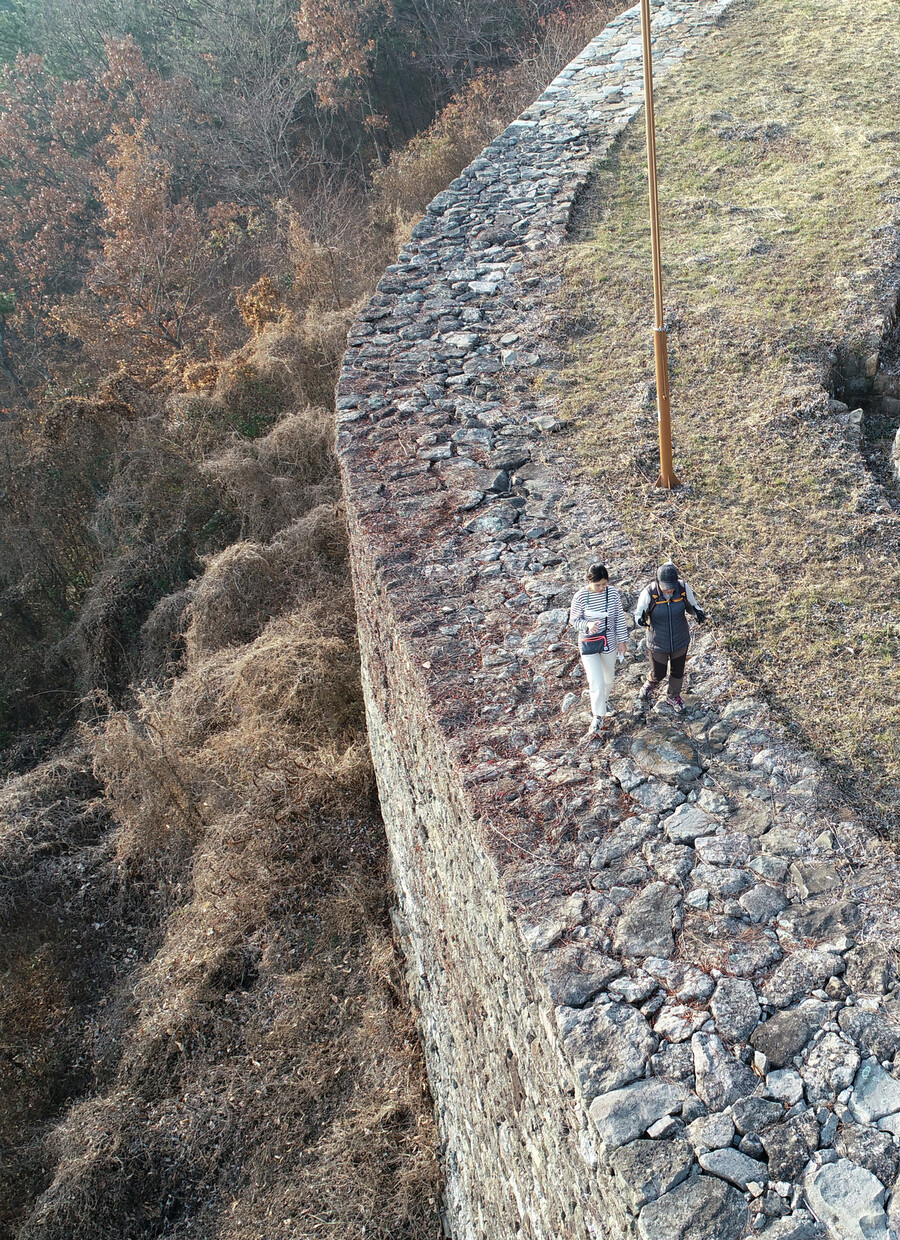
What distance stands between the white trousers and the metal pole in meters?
2.25

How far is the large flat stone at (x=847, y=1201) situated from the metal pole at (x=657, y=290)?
4291 mm

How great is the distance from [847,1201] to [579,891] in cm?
144

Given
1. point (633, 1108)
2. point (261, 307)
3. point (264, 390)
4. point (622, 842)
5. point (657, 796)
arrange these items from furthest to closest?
1. point (261, 307)
2. point (264, 390)
3. point (657, 796)
4. point (622, 842)
5. point (633, 1108)

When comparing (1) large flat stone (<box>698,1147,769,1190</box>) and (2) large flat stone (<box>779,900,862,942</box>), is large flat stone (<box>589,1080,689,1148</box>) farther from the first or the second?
Answer: (2) large flat stone (<box>779,900,862,942</box>)

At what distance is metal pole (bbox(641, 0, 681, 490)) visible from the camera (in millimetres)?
5148

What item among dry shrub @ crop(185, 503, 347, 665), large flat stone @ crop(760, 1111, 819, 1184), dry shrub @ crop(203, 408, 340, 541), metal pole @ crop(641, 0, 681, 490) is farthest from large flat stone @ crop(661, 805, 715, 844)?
dry shrub @ crop(203, 408, 340, 541)

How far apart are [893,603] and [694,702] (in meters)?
1.45

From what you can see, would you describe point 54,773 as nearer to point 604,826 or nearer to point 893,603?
point 604,826

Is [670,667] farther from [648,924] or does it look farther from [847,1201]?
[847,1201]

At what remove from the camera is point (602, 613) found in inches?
167

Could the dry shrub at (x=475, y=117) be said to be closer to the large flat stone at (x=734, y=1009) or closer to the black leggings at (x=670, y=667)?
the black leggings at (x=670, y=667)

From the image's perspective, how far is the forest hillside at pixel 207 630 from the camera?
7.02m

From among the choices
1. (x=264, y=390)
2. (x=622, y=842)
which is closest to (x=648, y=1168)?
(x=622, y=842)

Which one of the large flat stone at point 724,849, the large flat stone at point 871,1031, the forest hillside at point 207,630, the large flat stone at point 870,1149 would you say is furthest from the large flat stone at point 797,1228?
the forest hillside at point 207,630
